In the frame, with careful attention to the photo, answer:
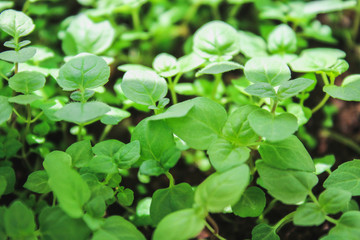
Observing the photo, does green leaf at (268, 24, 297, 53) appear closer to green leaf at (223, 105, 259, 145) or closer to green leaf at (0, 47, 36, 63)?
green leaf at (223, 105, 259, 145)

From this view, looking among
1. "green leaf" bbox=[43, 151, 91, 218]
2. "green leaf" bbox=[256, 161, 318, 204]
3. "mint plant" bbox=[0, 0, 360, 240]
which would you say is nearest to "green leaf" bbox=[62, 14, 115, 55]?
"mint plant" bbox=[0, 0, 360, 240]

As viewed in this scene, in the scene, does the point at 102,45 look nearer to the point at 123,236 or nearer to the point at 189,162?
the point at 189,162

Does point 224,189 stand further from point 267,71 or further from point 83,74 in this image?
point 83,74

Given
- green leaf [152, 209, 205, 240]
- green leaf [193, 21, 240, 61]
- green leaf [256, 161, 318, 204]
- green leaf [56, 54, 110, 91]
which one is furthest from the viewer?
green leaf [193, 21, 240, 61]

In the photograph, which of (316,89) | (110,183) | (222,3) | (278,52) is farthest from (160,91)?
(222,3)

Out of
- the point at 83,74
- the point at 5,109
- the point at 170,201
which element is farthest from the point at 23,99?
the point at 170,201

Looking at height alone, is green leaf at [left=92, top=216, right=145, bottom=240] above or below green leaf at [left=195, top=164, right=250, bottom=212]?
below
